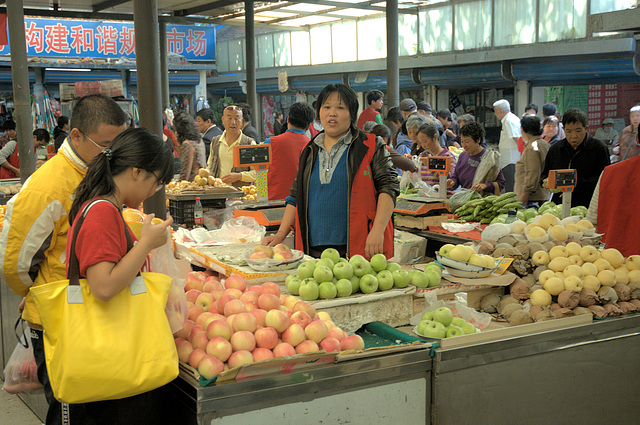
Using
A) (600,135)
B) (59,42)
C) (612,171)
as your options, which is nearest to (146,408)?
(612,171)

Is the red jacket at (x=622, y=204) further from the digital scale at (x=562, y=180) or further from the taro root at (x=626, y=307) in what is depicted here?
the taro root at (x=626, y=307)

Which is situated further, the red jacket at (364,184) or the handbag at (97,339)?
the red jacket at (364,184)

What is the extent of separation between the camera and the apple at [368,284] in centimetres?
278

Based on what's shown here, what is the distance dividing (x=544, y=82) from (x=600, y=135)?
1429 millimetres

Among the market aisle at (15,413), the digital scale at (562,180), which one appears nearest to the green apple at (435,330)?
the digital scale at (562,180)

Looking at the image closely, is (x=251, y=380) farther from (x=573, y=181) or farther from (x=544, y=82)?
(x=544, y=82)

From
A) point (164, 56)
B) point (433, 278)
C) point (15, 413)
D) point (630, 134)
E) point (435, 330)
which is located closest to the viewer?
point (435, 330)

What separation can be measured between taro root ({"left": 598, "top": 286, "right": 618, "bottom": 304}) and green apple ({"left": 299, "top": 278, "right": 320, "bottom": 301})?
1307 mm

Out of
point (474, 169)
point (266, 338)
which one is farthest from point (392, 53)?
point (266, 338)

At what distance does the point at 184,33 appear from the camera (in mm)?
19172

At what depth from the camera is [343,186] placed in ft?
11.3

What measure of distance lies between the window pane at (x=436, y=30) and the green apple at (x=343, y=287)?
11946 mm

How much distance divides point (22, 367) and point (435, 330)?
167cm

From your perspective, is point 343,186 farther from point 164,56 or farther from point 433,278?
point 164,56
